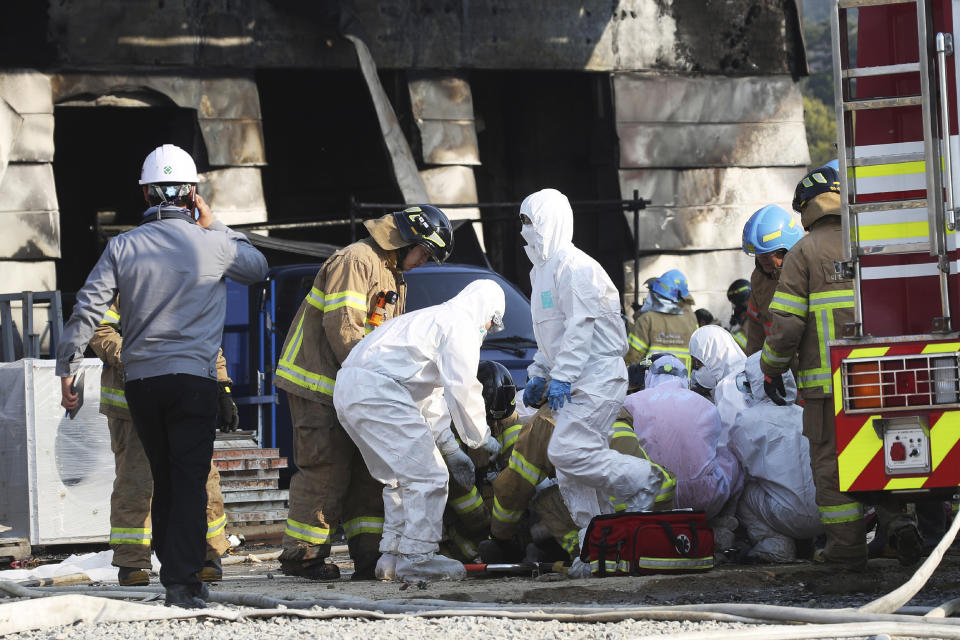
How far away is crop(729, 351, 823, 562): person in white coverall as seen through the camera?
7551 mm

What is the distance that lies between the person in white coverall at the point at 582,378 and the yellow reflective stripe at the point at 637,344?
153 inches

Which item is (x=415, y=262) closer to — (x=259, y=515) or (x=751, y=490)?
(x=751, y=490)

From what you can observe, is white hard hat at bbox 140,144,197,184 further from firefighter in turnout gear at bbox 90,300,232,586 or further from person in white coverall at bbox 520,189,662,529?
person in white coverall at bbox 520,189,662,529

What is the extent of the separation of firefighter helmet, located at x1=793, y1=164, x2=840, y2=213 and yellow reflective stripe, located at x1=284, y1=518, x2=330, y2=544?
9.32 ft

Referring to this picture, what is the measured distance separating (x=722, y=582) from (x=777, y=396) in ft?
4.13

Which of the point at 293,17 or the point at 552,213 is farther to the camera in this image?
the point at 293,17

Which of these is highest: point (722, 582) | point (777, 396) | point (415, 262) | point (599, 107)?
point (599, 107)

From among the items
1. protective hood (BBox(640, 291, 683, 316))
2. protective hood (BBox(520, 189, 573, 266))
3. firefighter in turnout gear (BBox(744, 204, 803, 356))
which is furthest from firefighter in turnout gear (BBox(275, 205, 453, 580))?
protective hood (BBox(640, 291, 683, 316))

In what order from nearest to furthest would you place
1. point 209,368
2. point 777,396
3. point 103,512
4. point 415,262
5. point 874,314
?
point 874,314 → point 209,368 → point 777,396 → point 415,262 → point 103,512

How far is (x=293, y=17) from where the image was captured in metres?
15.3

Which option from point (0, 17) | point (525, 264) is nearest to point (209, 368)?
point (0, 17)

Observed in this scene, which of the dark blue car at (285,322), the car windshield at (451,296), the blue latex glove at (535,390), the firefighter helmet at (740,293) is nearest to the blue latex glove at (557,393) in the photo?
the blue latex glove at (535,390)

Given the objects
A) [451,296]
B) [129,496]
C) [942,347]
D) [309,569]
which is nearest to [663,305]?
[451,296]

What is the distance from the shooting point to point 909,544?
6840 mm
